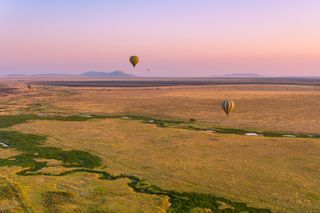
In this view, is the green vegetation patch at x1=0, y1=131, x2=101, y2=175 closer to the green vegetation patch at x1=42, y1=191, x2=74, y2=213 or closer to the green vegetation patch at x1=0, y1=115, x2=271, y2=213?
the green vegetation patch at x1=0, y1=115, x2=271, y2=213

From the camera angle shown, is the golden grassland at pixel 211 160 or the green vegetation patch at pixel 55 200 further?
the golden grassland at pixel 211 160

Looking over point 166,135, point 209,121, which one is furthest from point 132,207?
point 209,121

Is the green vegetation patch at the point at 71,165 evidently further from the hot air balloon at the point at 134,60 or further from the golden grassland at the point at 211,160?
the hot air balloon at the point at 134,60

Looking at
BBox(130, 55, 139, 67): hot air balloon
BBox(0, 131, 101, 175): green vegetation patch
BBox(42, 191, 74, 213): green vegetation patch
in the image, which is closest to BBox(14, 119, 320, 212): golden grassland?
BBox(0, 131, 101, 175): green vegetation patch

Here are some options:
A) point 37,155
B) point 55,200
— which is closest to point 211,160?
point 55,200

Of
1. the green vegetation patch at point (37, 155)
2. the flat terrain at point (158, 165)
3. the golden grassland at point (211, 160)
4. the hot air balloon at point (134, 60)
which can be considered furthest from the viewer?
the hot air balloon at point (134, 60)

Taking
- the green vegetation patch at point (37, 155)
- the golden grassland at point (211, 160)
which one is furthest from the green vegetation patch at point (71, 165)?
the golden grassland at point (211, 160)

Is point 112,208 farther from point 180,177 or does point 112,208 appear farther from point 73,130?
point 73,130

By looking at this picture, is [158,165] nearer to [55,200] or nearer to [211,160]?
[211,160]
